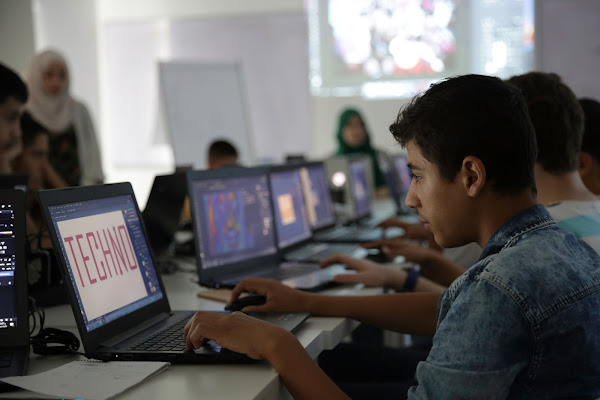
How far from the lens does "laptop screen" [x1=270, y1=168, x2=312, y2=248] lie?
9.12 ft

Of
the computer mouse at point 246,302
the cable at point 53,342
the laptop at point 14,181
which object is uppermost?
the laptop at point 14,181

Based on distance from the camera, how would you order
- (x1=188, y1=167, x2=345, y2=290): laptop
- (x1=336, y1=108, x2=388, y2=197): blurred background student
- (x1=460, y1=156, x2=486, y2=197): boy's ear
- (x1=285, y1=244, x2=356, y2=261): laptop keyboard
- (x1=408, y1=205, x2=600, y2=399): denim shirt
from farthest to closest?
1. (x1=336, y1=108, x2=388, y2=197): blurred background student
2. (x1=285, y1=244, x2=356, y2=261): laptop keyboard
3. (x1=188, y1=167, x2=345, y2=290): laptop
4. (x1=460, y1=156, x2=486, y2=197): boy's ear
5. (x1=408, y1=205, x2=600, y2=399): denim shirt

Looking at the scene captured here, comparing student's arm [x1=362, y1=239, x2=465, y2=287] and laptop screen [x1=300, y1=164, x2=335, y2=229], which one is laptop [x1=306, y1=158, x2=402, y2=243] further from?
student's arm [x1=362, y1=239, x2=465, y2=287]

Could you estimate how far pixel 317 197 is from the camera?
11.5ft

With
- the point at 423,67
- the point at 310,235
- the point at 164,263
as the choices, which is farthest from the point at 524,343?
the point at 423,67

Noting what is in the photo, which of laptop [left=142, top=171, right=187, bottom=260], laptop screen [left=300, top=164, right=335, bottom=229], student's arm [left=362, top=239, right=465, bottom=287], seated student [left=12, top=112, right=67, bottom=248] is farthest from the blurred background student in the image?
student's arm [left=362, top=239, right=465, bottom=287]

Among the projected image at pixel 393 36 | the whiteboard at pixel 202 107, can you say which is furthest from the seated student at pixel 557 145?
the projected image at pixel 393 36

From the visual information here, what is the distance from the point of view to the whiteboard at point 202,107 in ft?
21.3

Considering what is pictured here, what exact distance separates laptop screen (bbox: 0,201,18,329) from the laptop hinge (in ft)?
0.60

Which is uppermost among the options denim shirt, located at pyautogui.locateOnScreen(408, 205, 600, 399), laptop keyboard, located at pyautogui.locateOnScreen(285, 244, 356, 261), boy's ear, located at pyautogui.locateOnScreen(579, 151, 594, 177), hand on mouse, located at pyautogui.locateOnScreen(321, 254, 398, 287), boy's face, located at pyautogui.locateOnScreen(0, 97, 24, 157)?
boy's face, located at pyautogui.locateOnScreen(0, 97, 24, 157)

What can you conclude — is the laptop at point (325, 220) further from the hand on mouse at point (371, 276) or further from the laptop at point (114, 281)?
the laptop at point (114, 281)

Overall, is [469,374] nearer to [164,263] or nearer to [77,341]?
[77,341]

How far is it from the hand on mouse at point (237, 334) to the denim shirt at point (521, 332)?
31 centimetres

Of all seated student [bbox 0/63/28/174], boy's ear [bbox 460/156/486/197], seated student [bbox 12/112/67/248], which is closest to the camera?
boy's ear [bbox 460/156/486/197]
